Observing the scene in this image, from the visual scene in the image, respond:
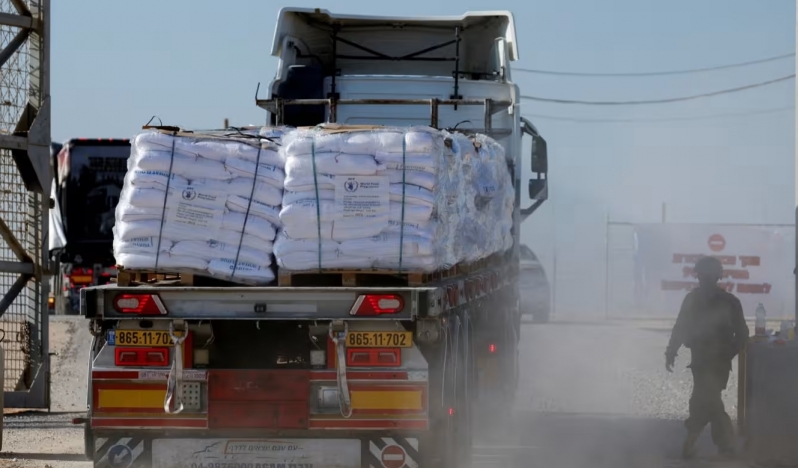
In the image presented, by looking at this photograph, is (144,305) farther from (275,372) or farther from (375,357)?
(375,357)

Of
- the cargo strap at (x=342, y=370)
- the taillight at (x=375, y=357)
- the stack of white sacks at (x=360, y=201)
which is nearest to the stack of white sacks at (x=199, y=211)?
the stack of white sacks at (x=360, y=201)

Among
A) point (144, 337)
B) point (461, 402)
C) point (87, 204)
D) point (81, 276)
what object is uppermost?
point (87, 204)

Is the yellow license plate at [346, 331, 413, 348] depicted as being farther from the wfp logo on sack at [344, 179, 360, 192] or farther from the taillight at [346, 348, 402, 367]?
the wfp logo on sack at [344, 179, 360, 192]

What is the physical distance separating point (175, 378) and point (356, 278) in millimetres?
1224

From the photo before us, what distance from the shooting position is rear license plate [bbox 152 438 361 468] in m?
8.21

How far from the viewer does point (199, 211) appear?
27.1ft

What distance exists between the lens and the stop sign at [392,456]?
821 cm

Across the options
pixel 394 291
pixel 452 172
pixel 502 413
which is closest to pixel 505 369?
pixel 502 413

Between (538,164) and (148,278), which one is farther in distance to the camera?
(538,164)

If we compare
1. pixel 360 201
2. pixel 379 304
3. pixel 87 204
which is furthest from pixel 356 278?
pixel 87 204

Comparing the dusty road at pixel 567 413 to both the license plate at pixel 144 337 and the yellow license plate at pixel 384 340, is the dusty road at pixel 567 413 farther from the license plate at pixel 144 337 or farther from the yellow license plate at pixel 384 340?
the yellow license plate at pixel 384 340

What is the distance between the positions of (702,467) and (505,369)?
2995 mm

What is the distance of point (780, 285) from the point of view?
28828 millimetres

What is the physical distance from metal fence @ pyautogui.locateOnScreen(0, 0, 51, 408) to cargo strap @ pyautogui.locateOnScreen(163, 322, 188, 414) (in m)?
5.75
